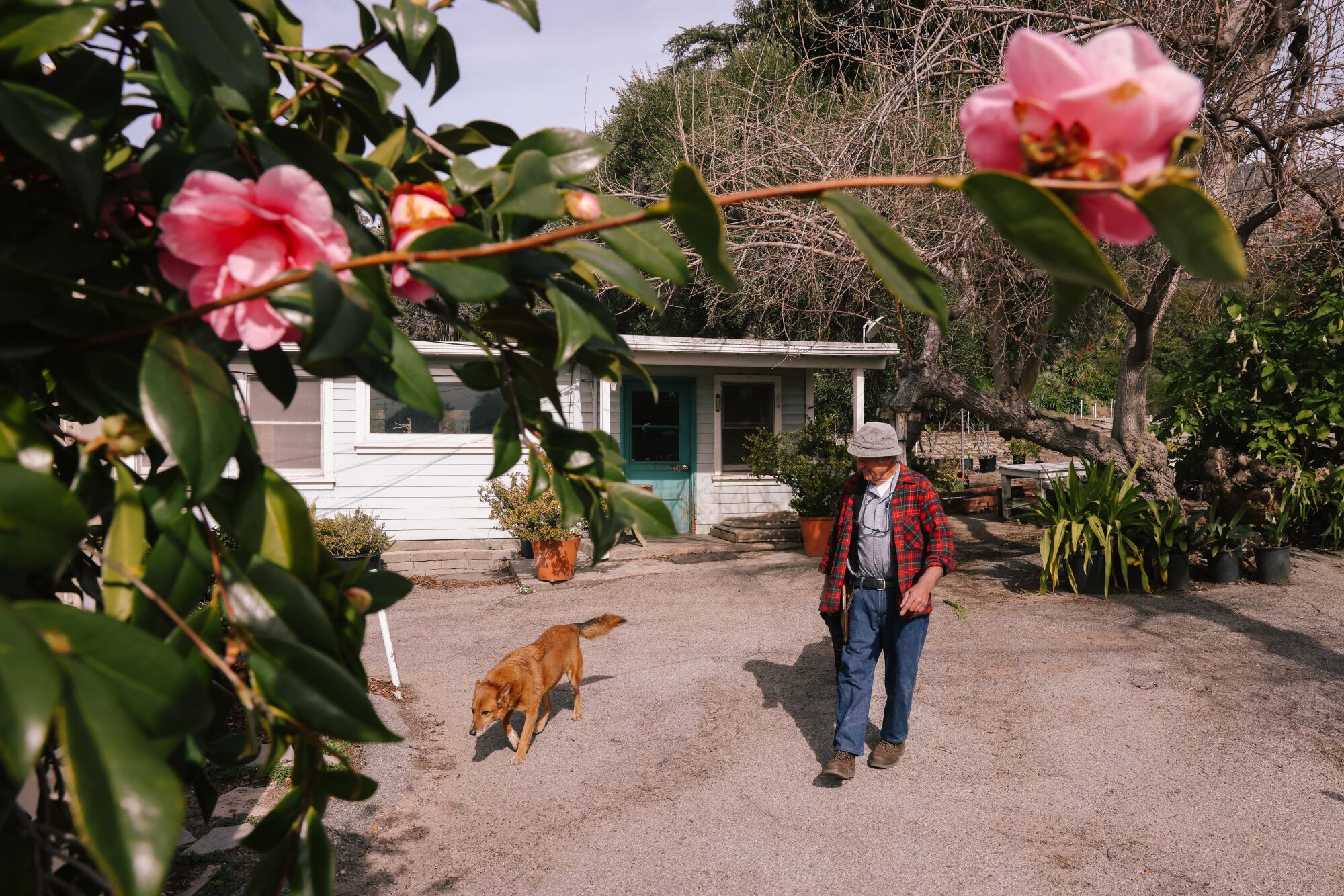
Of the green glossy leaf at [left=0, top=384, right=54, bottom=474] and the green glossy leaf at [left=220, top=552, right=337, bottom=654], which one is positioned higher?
the green glossy leaf at [left=0, top=384, right=54, bottom=474]

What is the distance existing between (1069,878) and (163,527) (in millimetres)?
3811

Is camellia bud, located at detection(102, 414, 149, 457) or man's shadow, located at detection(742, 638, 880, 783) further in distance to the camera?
man's shadow, located at detection(742, 638, 880, 783)

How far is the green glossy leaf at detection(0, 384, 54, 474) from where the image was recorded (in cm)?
52

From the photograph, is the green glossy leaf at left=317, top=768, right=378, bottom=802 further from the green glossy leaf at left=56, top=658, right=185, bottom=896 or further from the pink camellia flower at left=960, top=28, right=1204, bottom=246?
the pink camellia flower at left=960, top=28, right=1204, bottom=246

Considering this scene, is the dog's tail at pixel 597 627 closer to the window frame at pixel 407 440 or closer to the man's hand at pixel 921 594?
the man's hand at pixel 921 594

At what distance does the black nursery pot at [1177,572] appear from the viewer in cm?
817

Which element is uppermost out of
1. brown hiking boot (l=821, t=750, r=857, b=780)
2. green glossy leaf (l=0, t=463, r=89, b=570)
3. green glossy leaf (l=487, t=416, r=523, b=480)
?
green glossy leaf (l=487, t=416, r=523, b=480)

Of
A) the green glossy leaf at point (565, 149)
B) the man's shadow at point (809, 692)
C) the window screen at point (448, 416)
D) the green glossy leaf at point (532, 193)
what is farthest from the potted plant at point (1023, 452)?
the green glossy leaf at point (532, 193)

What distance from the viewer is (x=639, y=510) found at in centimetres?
85

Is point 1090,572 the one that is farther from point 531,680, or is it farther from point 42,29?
point 42,29

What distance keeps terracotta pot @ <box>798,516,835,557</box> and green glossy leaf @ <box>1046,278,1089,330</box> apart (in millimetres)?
10441

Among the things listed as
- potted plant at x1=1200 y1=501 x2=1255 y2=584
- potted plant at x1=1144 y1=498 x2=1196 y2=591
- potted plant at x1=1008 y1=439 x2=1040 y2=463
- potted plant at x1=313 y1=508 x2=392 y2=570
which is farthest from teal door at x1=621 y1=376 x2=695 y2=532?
potted plant at x1=1008 y1=439 x2=1040 y2=463

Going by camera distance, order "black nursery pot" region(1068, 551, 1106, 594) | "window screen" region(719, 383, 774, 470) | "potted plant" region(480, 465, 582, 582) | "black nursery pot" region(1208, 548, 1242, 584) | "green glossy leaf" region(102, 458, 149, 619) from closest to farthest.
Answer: "green glossy leaf" region(102, 458, 149, 619), "black nursery pot" region(1068, 551, 1106, 594), "black nursery pot" region(1208, 548, 1242, 584), "potted plant" region(480, 465, 582, 582), "window screen" region(719, 383, 774, 470)

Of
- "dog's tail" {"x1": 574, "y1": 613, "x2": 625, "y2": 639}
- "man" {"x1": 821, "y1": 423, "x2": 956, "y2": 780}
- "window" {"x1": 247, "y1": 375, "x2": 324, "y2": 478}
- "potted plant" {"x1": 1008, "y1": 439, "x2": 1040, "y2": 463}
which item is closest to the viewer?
"man" {"x1": 821, "y1": 423, "x2": 956, "y2": 780}
